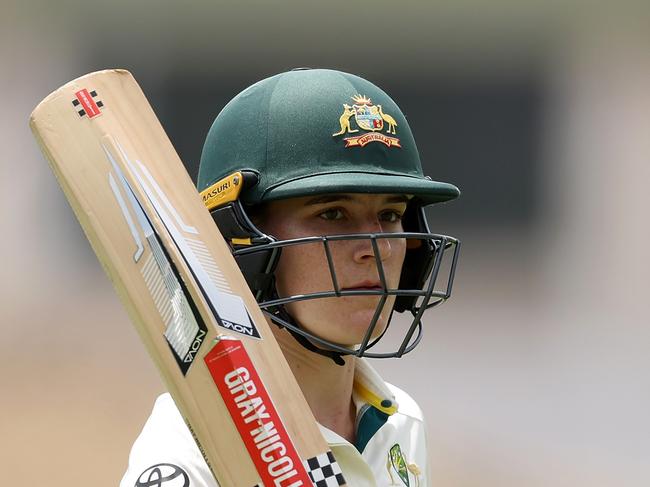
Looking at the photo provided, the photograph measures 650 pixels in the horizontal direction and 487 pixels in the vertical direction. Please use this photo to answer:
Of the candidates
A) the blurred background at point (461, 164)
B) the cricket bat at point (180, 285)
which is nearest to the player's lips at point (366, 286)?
the cricket bat at point (180, 285)

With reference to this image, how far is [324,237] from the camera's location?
1.59 meters

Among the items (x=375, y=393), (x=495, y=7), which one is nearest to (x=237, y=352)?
(x=375, y=393)

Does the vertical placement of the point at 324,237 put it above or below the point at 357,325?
above

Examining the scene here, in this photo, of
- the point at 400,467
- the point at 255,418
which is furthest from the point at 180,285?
the point at 400,467

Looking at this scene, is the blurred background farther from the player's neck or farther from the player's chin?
the player's chin

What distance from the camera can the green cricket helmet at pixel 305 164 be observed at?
163 cm

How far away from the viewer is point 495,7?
24.5 ft

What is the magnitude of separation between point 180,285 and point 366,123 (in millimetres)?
558

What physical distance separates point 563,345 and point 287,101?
4.67m

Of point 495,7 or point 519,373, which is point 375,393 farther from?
point 495,7

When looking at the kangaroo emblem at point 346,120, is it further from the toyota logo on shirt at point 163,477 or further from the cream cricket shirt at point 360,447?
the toyota logo on shirt at point 163,477

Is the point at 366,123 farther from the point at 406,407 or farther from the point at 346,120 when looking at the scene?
the point at 406,407

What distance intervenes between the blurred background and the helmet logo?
352 cm

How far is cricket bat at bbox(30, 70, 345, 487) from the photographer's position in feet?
4.39
